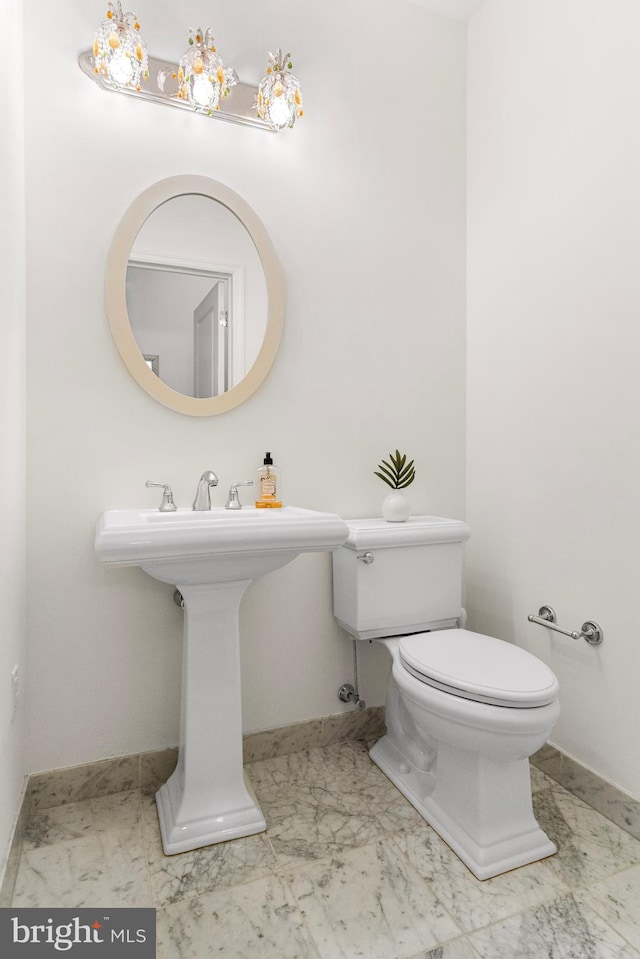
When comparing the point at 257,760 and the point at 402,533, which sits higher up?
the point at 402,533

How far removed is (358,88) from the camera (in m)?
1.94

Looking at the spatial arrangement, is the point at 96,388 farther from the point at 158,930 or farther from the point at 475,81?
the point at 475,81

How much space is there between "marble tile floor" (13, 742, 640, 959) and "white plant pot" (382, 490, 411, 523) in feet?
2.76

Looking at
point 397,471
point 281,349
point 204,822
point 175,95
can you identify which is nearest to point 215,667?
point 204,822

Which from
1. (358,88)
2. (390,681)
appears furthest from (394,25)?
(390,681)

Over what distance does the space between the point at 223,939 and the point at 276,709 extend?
73 centimetres

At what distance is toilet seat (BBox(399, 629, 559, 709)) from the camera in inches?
50.6

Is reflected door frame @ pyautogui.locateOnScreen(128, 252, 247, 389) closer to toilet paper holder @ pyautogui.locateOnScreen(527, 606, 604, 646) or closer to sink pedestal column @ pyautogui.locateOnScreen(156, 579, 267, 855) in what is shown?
sink pedestal column @ pyautogui.locateOnScreen(156, 579, 267, 855)

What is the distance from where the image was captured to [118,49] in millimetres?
1508

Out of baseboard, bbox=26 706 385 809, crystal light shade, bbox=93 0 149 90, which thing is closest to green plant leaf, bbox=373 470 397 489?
baseboard, bbox=26 706 385 809

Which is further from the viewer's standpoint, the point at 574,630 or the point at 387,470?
the point at 387,470

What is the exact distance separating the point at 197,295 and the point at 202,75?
0.62m

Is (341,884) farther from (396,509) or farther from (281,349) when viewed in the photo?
(281,349)

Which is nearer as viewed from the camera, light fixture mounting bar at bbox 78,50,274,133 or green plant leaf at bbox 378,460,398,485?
light fixture mounting bar at bbox 78,50,274,133
